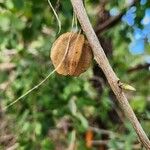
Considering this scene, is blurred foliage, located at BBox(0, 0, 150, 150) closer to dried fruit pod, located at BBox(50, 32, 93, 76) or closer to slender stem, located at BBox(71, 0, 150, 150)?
dried fruit pod, located at BBox(50, 32, 93, 76)

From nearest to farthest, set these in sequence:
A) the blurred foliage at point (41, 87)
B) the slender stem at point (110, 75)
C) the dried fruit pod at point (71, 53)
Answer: the slender stem at point (110, 75), the dried fruit pod at point (71, 53), the blurred foliage at point (41, 87)

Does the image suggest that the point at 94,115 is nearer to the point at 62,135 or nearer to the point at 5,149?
the point at 62,135

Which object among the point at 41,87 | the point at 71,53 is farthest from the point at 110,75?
the point at 41,87

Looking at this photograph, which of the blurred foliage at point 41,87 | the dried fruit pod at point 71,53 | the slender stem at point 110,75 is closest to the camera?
the slender stem at point 110,75

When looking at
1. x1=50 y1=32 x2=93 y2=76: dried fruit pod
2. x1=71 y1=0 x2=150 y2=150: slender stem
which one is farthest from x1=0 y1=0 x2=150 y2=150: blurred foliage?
x1=71 y1=0 x2=150 y2=150: slender stem

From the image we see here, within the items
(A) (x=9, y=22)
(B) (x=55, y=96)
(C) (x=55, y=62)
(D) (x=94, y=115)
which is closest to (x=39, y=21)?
(A) (x=9, y=22)

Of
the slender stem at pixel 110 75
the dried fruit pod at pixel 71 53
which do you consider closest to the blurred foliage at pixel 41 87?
the dried fruit pod at pixel 71 53

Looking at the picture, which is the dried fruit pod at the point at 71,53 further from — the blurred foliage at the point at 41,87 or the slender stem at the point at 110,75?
the blurred foliage at the point at 41,87

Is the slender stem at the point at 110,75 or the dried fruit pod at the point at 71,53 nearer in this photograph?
the slender stem at the point at 110,75
